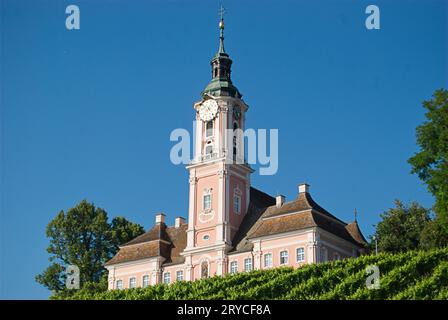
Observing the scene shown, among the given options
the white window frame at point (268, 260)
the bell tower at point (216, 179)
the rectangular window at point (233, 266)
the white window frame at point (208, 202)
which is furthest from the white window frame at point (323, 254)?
the white window frame at point (208, 202)

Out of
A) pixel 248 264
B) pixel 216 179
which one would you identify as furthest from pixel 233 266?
pixel 216 179

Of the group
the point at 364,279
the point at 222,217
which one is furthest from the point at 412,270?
the point at 222,217

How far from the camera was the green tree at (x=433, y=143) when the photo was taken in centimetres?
6462

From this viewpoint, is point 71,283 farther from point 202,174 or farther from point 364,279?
point 364,279

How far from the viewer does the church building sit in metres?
77.0

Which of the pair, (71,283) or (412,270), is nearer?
(412,270)

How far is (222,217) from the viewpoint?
81812 millimetres

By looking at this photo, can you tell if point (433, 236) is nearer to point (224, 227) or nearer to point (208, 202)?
point (224, 227)

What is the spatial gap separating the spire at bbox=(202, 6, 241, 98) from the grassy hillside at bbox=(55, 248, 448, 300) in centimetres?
2901

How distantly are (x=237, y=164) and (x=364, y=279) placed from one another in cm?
3137

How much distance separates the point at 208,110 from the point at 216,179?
6355 millimetres

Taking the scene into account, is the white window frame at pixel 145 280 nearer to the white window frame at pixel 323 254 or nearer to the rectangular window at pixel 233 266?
the rectangular window at pixel 233 266

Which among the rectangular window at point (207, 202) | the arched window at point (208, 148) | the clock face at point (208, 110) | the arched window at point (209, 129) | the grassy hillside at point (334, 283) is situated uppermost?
the clock face at point (208, 110)
